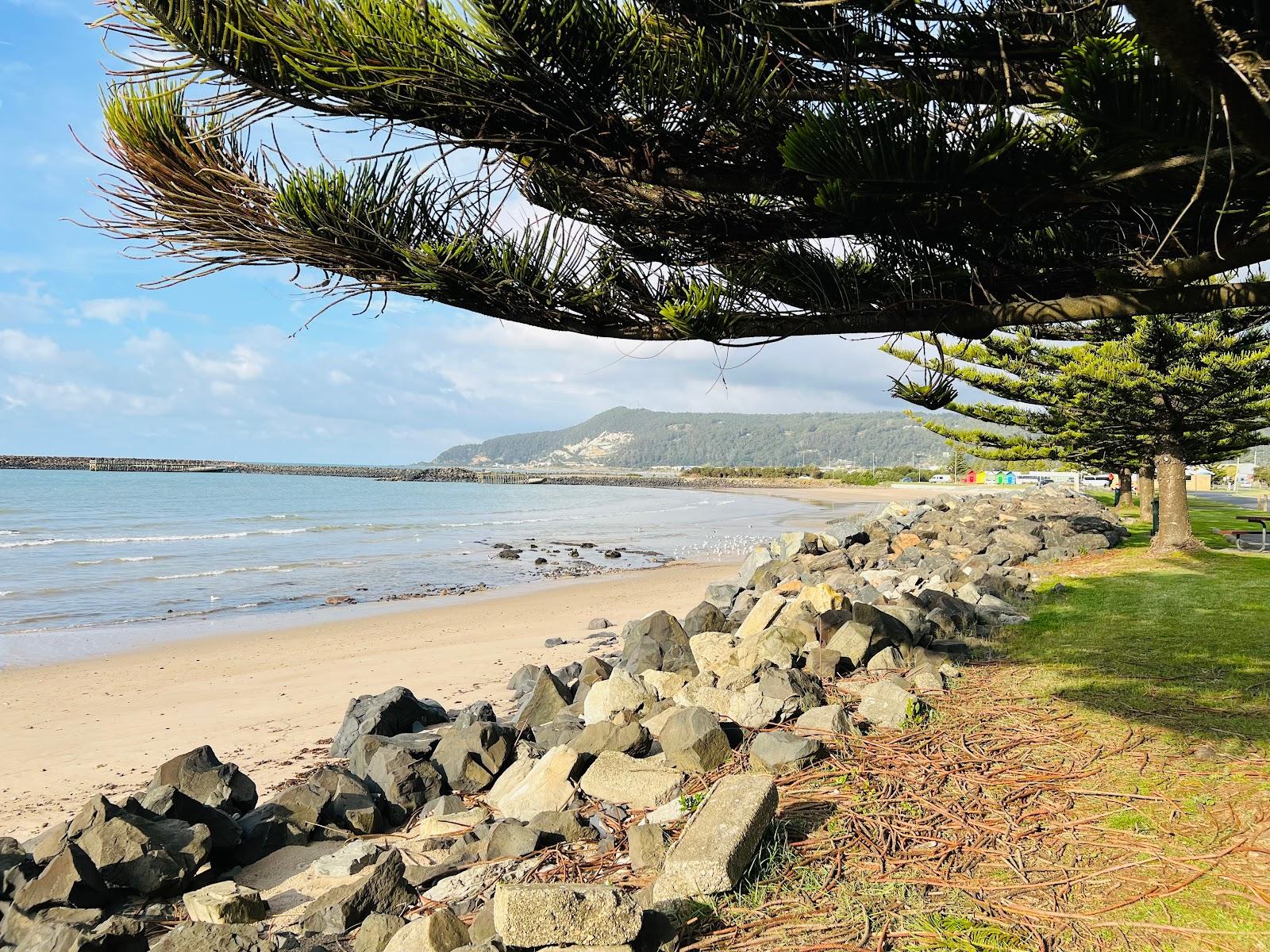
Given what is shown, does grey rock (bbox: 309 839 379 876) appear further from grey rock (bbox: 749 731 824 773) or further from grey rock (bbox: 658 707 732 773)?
grey rock (bbox: 749 731 824 773)

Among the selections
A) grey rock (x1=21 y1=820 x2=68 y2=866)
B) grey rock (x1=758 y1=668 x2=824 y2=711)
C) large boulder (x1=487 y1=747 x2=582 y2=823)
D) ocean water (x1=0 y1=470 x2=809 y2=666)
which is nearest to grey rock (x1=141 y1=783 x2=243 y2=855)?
grey rock (x1=21 y1=820 x2=68 y2=866)

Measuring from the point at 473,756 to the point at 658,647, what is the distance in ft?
7.14

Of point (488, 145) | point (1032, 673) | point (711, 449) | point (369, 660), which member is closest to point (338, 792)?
point (488, 145)

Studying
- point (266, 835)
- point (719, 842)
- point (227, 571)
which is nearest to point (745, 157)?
point (719, 842)

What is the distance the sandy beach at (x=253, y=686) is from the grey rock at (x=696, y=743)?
2805mm

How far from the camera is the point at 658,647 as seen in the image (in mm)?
6348

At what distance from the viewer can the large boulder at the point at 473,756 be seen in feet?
14.4

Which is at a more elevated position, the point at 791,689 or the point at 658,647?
the point at 791,689

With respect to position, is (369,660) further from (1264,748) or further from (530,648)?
(1264,748)

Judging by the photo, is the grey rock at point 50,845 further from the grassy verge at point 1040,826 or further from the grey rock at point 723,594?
the grey rock at point 723,594

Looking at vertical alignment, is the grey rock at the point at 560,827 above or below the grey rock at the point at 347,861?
above

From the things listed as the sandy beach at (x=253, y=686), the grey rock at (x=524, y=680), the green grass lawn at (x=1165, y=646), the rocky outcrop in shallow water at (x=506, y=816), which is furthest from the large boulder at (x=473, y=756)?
the green grass lawn at (x=1165, y=646)

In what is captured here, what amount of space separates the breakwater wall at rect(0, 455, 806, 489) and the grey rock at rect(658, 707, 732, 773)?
77518 mm

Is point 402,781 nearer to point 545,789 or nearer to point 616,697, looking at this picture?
point 545,789
